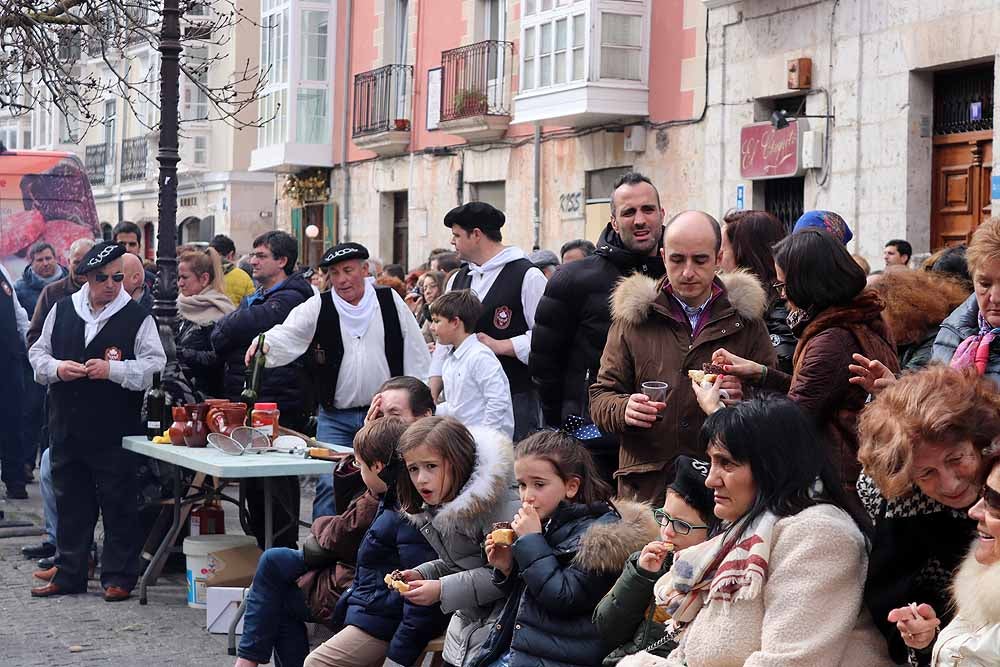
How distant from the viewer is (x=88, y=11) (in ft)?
38.8

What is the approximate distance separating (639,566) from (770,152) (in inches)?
500

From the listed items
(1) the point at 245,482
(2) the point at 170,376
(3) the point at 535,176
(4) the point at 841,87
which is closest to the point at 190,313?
(2) the point at 170,376

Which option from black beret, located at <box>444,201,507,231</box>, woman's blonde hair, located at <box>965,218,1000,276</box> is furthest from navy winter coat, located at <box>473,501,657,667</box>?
black beret, located at <box>444,201,507,231</box>

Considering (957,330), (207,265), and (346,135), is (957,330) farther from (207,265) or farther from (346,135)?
(346,135)

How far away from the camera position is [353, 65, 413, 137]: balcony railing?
84.2 feet

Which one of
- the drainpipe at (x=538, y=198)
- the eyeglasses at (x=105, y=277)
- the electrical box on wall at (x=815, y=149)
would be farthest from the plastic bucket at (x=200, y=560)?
the drainpipe at (x=538, y=198)

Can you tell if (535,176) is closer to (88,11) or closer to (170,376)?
(88,11)

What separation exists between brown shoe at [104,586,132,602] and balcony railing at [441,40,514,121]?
14.6m

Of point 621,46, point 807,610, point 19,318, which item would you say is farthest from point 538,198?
point 807,610

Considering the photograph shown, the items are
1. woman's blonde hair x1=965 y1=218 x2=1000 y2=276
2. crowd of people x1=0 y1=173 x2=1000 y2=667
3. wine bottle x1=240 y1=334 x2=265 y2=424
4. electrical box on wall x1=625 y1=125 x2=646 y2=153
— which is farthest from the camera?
electrical box on wall x1=625 y1=125 x2=646 y2=153

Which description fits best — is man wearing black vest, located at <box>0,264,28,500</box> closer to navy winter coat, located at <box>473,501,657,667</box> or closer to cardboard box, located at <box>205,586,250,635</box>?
cardboard box, located at <box>205,586,250,635</box>

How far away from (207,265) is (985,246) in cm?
659

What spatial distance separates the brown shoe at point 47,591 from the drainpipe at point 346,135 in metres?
19.8

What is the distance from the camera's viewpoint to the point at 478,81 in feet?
75.2
